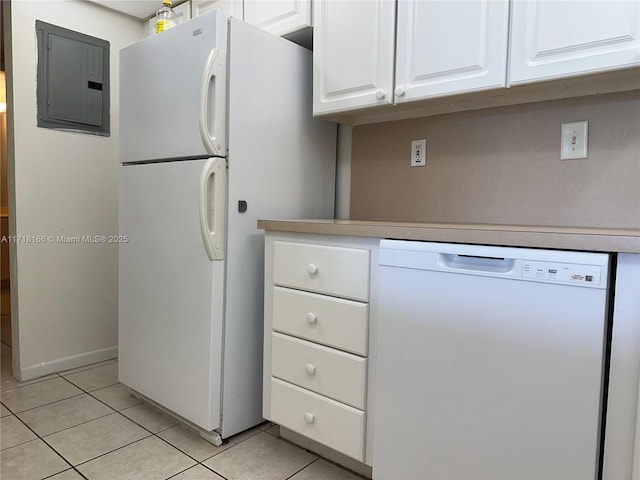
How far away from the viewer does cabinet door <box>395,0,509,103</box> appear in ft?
4.52

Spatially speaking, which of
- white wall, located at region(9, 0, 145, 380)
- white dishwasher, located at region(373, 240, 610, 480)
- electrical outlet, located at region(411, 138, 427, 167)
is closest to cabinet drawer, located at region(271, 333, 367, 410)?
white dishwasher, located at region(373, 240, 610, 480)

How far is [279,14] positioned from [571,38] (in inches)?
46.3

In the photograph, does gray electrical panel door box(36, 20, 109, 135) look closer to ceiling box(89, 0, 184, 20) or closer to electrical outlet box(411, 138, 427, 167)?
ceiling box(89, 0, 184, 20)

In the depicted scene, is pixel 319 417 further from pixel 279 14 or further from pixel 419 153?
pixel 279 14

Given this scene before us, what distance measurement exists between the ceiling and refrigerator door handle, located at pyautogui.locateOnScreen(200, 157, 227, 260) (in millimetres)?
1318

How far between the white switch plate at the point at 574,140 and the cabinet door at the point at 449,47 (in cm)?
32

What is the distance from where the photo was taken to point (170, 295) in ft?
5.94

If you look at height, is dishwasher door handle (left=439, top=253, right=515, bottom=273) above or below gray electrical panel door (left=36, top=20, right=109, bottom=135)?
below

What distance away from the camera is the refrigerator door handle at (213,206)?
1.60 meters

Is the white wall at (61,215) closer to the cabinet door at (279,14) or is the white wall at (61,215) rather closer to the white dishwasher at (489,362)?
the cabinet door at (279,14)

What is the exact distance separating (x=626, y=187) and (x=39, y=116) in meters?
2.65

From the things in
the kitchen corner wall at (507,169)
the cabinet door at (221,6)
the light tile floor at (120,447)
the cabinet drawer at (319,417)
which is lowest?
the light tile floor at (120,447)

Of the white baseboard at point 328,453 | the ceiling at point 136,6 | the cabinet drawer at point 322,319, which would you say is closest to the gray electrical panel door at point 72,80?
the ceiling at point 136,6

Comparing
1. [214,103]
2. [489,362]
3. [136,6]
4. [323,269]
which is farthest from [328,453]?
[136,6]
